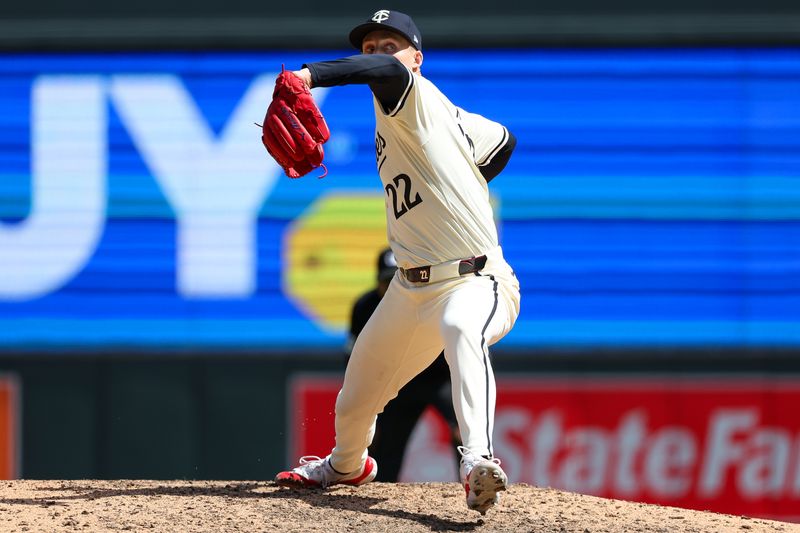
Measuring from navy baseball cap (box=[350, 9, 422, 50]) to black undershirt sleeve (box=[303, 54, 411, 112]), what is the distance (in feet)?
0.88

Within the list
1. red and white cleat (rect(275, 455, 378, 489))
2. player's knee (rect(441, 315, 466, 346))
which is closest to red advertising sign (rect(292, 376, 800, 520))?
red and white cleat (rect(275, 455, 378, 489))

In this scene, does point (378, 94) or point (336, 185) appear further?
point (336, 185)

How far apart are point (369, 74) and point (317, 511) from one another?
153cm

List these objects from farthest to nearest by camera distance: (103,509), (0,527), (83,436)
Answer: (83,436), (103,509), (0,527)

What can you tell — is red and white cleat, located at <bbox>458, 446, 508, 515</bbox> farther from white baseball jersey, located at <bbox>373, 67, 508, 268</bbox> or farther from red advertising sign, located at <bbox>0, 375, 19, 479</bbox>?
red advertising sign, located at <bbox>0, 375, 19, 479</bbox>

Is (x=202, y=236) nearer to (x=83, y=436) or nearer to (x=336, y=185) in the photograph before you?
(x=336, y=185)

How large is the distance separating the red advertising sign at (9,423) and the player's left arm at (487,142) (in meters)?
4.66

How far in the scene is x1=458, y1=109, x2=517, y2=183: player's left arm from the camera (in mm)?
4539

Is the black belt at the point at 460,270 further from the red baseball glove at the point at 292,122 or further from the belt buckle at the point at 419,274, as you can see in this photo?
the red baseball glove at the point at 292,122

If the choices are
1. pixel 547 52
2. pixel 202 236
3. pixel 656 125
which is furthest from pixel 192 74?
pixel 656 125

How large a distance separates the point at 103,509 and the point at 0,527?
0.39 m

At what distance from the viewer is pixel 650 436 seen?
26.3 feet

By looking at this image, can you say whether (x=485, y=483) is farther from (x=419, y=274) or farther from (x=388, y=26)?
(x=388, y=26)

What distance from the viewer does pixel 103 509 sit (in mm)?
4359
